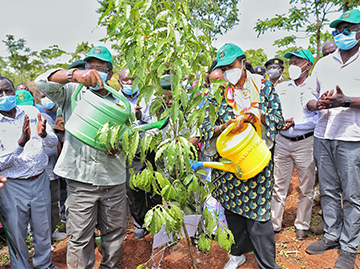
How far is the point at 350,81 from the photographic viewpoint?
7.88 ft

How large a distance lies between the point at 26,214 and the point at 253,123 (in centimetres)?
222

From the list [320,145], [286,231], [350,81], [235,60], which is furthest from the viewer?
[286,231]

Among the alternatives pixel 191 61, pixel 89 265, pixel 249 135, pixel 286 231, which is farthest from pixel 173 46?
pixel 286 231

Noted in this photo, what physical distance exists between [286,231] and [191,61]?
104 inches

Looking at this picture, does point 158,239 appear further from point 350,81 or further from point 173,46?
point 350,81

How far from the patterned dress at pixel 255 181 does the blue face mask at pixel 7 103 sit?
5.79ft

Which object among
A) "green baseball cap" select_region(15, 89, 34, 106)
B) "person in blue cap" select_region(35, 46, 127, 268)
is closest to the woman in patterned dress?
"person in blue cap" select_region(35, 46, 127, 268)

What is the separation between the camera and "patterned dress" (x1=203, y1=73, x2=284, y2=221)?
2.06m

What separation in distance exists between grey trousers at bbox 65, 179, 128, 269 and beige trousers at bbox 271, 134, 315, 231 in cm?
187

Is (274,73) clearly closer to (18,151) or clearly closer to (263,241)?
(263,241)

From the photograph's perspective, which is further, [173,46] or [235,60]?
[235,60]

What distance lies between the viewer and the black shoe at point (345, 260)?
226 cm

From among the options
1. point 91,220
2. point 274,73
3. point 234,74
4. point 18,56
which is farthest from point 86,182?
point 18,56

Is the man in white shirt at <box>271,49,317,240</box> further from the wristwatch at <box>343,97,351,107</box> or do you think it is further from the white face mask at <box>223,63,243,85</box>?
the white face mask at <box>223,63,243,85</box>
